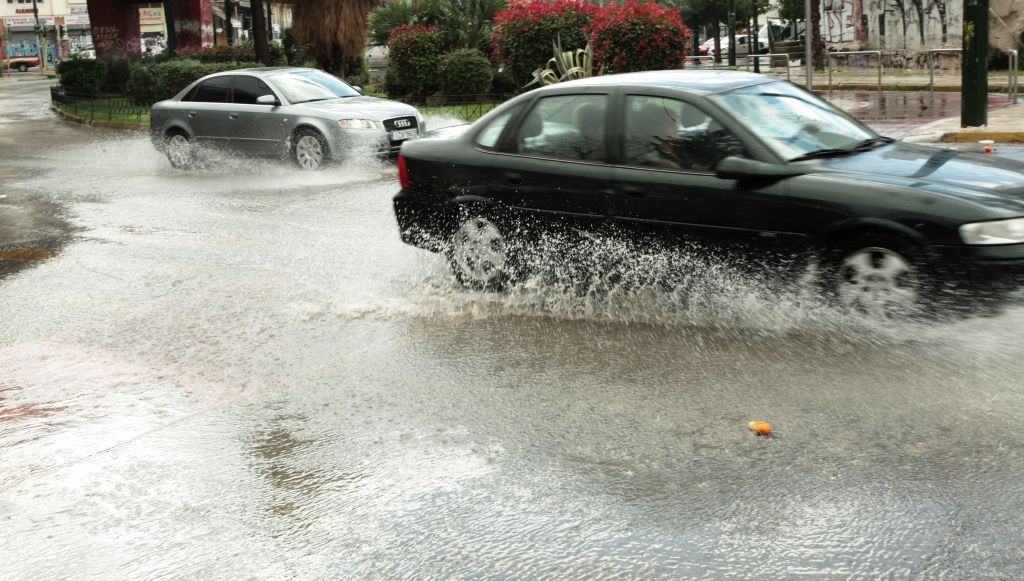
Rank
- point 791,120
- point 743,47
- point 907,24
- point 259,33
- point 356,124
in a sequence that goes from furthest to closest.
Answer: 1. point 743,47
2. point 907,24
3. point 259,33
4. point 356,124
5. point 791,120

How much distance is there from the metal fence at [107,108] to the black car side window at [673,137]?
71.4 feet

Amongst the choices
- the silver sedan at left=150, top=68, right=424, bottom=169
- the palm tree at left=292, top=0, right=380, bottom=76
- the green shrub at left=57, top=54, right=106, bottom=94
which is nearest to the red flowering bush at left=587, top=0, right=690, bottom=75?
the silver sedan at left=150, top=68, right=424, bottom=169

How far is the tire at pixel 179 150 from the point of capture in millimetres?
16375

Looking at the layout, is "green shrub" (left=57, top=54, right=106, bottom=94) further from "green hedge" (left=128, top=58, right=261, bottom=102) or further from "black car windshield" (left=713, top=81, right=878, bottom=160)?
"black car windshield" (left=713, top=81, right=878, bottom=160)

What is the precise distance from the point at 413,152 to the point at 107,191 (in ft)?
26.3

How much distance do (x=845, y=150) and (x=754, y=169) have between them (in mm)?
821

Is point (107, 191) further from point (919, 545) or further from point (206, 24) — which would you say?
point (206, 24)

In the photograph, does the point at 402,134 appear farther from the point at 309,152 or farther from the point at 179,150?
the point at 179,150

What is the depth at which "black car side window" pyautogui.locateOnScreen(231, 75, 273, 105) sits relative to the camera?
15.6 metres

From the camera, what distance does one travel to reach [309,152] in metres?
15.0

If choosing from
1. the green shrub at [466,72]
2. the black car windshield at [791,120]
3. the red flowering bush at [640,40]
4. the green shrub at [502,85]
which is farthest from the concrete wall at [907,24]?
the black car windshield at [791,120]

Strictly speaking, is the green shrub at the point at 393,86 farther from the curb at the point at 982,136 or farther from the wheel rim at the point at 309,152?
the curb at the point at 982,136

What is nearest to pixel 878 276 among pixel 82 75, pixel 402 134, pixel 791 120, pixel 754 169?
pixel 754 169

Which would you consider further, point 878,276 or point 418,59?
point 418,59
